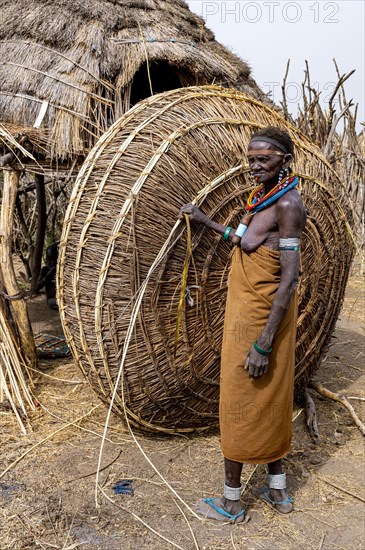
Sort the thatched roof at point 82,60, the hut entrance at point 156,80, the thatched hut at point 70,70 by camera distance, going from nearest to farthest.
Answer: the thatched hut at point 70,70 < the thatched roof at point 82,60 < the hut entrance at point 156,80

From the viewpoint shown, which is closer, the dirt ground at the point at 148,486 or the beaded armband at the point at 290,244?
the beaded armband at the point at 290,244

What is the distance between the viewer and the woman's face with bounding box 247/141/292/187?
258 centimetres

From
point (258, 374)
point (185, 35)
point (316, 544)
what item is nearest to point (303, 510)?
point (316, 544)

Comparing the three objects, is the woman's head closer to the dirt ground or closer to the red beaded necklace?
the red beaded necklace

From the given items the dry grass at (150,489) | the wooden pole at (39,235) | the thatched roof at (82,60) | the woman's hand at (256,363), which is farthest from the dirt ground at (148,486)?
the wooden pole at (39,235)

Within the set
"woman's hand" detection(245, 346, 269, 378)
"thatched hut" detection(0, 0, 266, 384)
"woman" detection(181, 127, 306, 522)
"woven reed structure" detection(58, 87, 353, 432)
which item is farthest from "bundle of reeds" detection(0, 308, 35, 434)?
"woman's hand" detection(245, 346, 269, 378)

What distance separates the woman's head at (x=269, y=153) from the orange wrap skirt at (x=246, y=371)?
356 millimetres

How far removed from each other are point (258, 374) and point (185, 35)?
4262mm

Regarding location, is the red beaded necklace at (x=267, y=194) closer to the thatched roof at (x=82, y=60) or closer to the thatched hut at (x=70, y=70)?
the thatched hut at (x=70, y=70)

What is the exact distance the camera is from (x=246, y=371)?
268 centimetres

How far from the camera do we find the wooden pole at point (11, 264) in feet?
14.9

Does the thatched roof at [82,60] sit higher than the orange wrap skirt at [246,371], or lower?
higher

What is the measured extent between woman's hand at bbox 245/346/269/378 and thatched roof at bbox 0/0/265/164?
2.75 meters

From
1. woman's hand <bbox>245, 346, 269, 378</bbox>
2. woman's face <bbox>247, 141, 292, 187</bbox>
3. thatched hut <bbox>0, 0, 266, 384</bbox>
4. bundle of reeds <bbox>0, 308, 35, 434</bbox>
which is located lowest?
bundle of reeds <bbox>0, 308, 35, 434</bbox>
